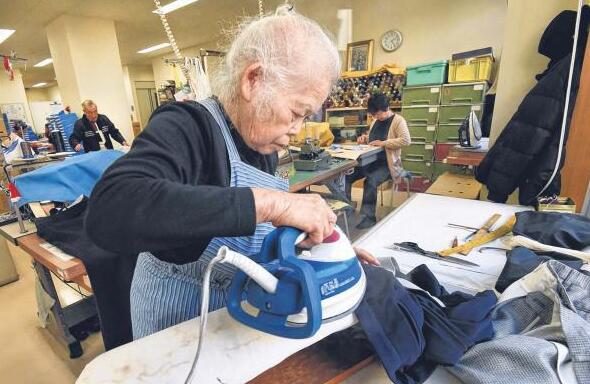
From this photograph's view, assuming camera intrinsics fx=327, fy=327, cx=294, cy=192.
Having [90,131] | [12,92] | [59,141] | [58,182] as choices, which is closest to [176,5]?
[90,131]

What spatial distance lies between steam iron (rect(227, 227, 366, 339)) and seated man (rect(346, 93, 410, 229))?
308 cm

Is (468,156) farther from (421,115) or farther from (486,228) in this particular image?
(421,115)

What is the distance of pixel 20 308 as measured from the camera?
2.46 m

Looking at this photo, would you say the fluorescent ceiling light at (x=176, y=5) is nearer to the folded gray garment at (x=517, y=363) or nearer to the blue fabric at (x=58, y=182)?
the blue fabric at (x=58, y=182)

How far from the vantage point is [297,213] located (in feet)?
1.88

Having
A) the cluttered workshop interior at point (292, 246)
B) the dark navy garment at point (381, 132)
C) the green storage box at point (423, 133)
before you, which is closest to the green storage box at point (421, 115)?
the green storage box at point (423, 133)

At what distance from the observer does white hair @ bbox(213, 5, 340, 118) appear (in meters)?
0.69

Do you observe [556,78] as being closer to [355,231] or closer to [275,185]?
[275,185]

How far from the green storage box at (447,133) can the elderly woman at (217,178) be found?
399cm

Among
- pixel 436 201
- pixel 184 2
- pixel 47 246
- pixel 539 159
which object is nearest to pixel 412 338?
pixel 436 201

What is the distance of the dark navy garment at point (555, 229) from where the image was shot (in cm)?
106

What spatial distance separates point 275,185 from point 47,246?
137cm

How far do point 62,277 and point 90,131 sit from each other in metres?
3.78

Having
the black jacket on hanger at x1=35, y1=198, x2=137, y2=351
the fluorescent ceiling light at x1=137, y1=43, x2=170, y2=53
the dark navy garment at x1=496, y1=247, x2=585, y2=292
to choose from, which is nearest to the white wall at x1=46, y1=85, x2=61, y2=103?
the fluorescent ceiling light at x1=137, y1=43, x2=170, y2=53
